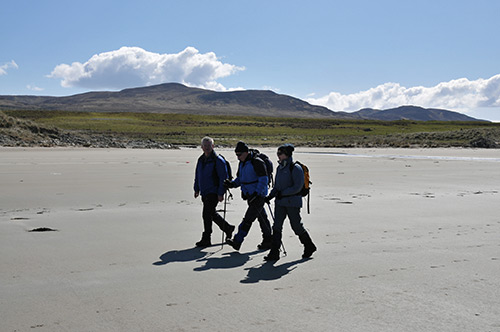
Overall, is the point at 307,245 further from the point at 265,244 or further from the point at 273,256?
the point at 265,244

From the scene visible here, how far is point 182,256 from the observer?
7238 mm

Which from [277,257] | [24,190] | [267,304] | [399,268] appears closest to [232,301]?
[267,304]

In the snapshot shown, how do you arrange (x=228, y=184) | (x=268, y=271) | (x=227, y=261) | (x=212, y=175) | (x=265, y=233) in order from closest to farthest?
(x=268, y=271), (x=227, y=261), (x=228, y=184), (x=265, y=233), (x=212, y=175)

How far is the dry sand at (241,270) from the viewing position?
4.77 metres

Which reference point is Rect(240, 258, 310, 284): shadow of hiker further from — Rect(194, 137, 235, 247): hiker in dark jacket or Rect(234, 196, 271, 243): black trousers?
Rect(194, 137, 235, 247): hiker in dark jacket

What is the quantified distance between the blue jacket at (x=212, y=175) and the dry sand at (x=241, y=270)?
877mm

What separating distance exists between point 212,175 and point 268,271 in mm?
2114

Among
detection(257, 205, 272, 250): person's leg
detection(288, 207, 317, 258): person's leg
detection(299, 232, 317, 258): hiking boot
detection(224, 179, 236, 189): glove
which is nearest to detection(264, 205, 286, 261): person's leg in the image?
detection(288, 207, 317, 258): person's leg

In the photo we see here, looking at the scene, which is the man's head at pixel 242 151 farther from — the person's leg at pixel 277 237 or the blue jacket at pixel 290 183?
the person's leg at pixel 277 237

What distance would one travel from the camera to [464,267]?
6574 mm

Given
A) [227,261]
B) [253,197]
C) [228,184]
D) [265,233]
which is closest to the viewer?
[227,261]

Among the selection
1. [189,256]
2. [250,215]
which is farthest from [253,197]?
[189,256]

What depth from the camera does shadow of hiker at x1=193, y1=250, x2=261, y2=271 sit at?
6.73 meters

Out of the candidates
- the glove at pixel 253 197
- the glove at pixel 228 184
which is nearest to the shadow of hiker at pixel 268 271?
the glove at pixel 253 197
